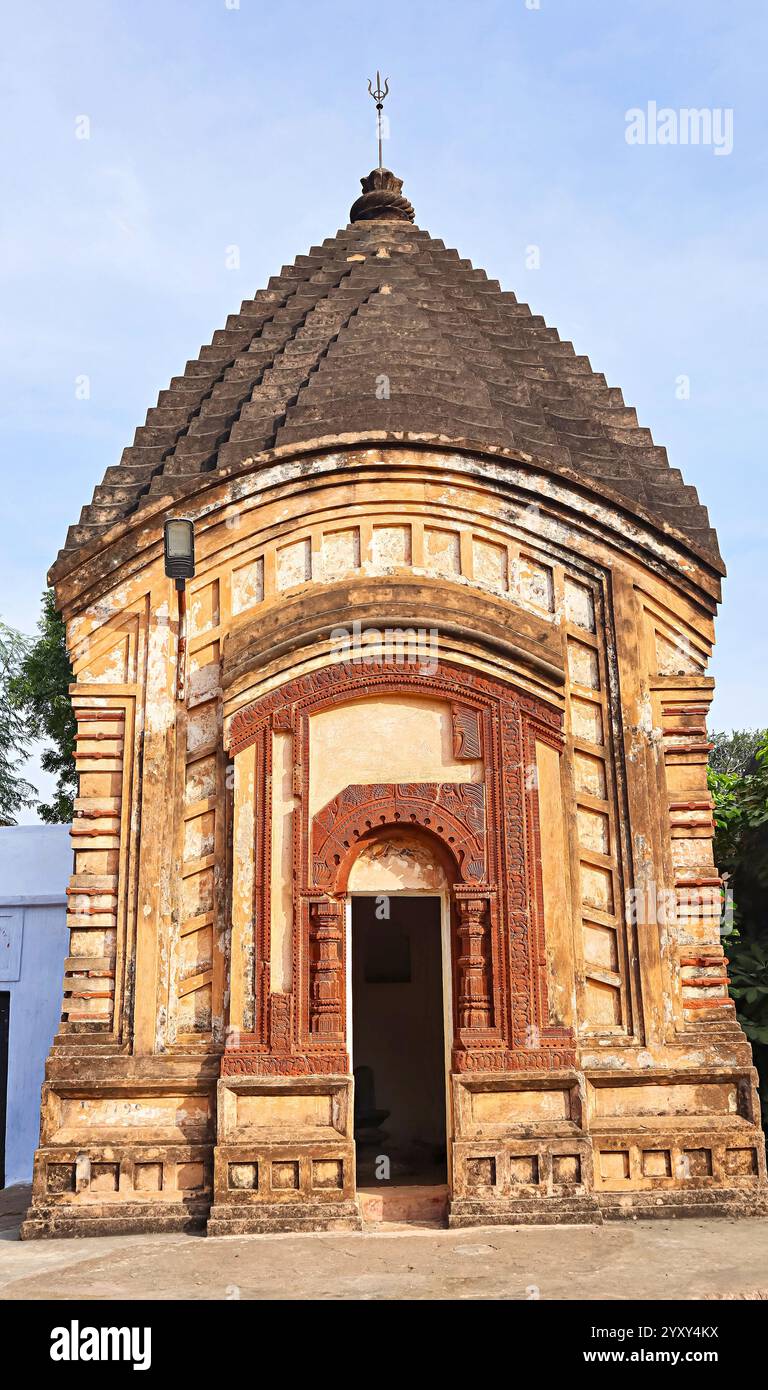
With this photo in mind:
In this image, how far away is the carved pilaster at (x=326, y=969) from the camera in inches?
353

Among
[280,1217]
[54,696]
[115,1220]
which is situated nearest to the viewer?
[280,1217]

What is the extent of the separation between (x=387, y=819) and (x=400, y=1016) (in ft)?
17.3

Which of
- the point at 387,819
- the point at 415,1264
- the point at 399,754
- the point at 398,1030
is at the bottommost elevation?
the point at 415,1264

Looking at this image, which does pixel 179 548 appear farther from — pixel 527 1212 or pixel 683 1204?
pixel 683 1204

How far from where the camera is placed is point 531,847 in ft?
30.6

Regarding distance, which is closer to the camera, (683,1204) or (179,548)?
(683,1204)

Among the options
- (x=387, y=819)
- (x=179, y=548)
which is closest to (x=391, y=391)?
(x=179, y=548)

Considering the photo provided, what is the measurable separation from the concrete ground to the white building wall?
4.03 metres

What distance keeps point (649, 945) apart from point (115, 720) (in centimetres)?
450

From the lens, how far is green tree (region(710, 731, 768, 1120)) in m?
11.6

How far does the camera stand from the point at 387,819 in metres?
9.27

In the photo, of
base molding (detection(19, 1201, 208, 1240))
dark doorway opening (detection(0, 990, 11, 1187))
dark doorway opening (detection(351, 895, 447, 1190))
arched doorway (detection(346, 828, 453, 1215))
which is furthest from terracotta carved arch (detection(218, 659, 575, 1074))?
dark doorway opening (detection(0, 990, 11, 1187))

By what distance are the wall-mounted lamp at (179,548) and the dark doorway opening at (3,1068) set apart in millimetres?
6196

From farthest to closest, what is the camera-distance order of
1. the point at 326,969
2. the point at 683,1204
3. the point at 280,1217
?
1. the point at 326,969
2. the point at 683,1204
3. the point at 280,1217
